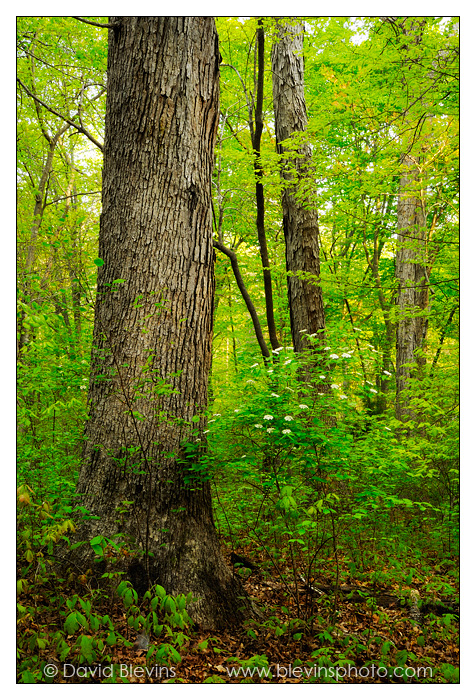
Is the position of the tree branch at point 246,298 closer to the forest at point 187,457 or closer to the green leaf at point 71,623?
the forest at point 187,457

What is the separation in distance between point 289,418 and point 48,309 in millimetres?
1719

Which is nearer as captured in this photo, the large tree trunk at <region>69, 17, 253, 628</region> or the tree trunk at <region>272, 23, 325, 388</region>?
the large tree trunk at <region>69, 17, 253, 628</region>

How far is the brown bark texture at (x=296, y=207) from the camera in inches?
223

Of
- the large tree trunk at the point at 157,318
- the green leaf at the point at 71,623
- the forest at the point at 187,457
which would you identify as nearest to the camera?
the green leaf at the point at 71,623

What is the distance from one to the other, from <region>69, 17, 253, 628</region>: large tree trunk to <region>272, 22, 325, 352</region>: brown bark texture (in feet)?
8.09

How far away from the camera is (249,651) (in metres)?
2.64

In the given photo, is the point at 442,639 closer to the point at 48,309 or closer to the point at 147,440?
the point at 147,440

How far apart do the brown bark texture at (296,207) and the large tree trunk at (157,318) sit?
8.09 ft

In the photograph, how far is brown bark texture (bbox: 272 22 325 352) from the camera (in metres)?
5.66

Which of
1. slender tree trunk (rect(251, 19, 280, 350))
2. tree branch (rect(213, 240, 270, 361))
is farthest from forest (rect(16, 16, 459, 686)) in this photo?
tree branch (rect(213, 240, 270, 361))

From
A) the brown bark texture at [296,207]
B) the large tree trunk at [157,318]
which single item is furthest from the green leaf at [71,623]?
the brown bark texture at [296,207]

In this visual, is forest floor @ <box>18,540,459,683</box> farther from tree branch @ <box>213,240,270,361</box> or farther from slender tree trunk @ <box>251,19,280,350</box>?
slender tree trunk @ <box>251,19,280,350</box>

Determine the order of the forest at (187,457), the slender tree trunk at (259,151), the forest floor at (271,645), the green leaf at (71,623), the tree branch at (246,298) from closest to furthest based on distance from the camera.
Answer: the green leaf at (71,623) → the forest floor at (271,645) → the forest at (187,457) → the slender tree trunk at (259,151) → the tree branch at (246,298)

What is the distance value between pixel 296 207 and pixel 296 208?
0.04ft
